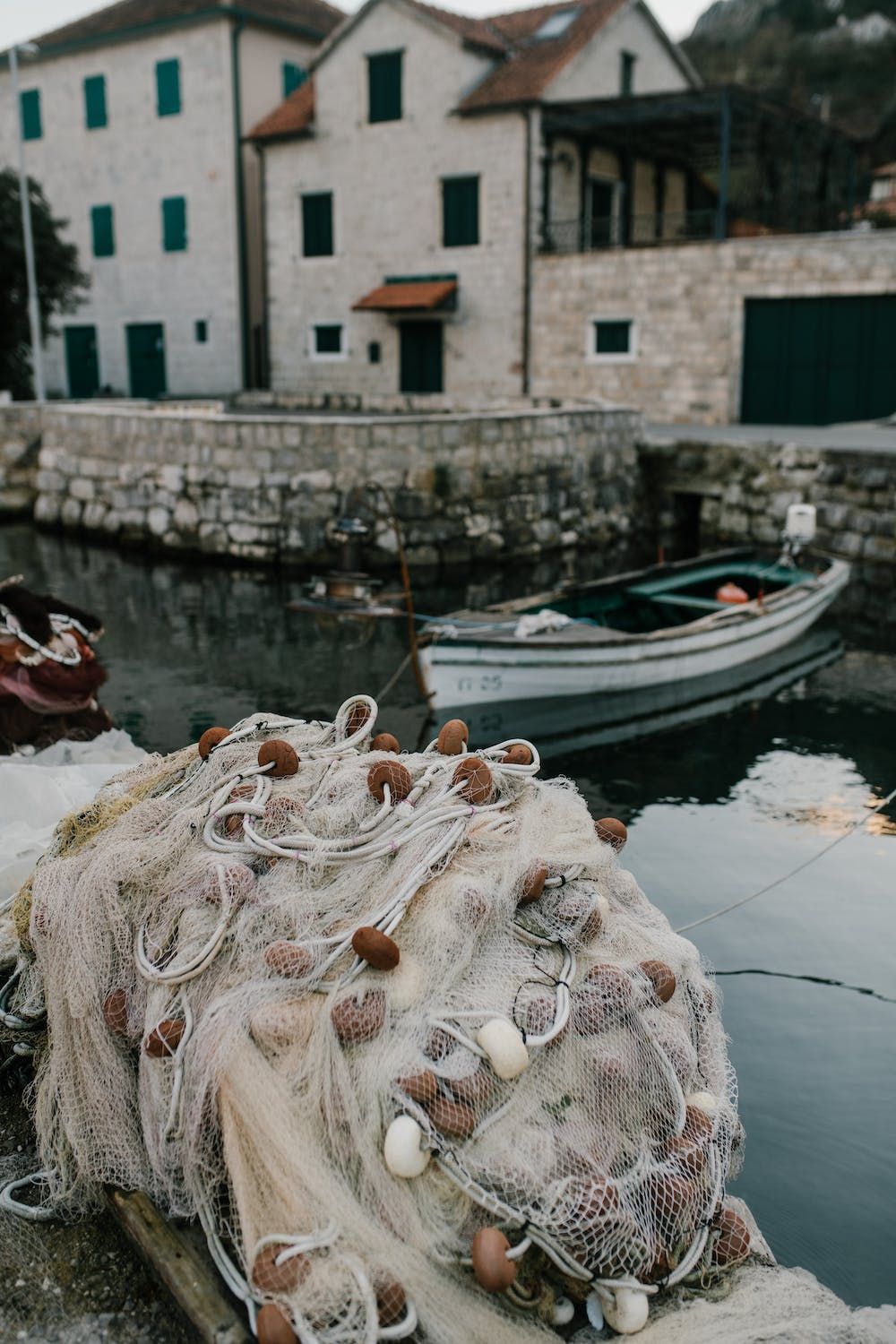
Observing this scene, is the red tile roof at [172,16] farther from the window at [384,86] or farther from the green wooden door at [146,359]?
the green wooden door at [146,359]

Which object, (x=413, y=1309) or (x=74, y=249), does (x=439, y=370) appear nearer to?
(x=74, y=249)

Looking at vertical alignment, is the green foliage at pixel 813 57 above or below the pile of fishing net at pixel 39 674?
above

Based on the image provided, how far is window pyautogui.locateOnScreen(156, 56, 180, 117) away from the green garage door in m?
15.9

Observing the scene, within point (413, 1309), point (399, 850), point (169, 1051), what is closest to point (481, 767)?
point (399, 850)

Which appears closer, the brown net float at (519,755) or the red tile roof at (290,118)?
the brown net float at (519,755)

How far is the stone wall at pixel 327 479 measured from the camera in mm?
16578

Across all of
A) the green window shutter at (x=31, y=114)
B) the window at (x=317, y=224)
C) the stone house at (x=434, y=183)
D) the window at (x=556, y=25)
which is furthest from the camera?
the green window shutter at (x=31, y=114)

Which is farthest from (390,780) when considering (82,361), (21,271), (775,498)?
(82,361)

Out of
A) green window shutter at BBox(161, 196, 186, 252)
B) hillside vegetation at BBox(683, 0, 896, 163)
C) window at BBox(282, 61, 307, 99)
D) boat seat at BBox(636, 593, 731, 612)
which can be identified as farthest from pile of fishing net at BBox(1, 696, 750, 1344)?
hillside vegetation at BBox(683, 0, 896, 163)

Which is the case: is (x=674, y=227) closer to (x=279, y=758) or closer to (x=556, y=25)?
(x=556, y=25)

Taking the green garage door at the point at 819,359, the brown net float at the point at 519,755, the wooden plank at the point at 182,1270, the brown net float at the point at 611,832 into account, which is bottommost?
the wooden plank at the point at 182,1270

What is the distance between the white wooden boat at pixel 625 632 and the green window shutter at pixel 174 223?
69.0 ft

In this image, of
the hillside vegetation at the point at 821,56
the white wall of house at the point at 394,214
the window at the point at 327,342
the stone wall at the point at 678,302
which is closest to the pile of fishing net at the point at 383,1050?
the stone wall at the point at 678,302

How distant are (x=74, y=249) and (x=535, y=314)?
1087 cm
